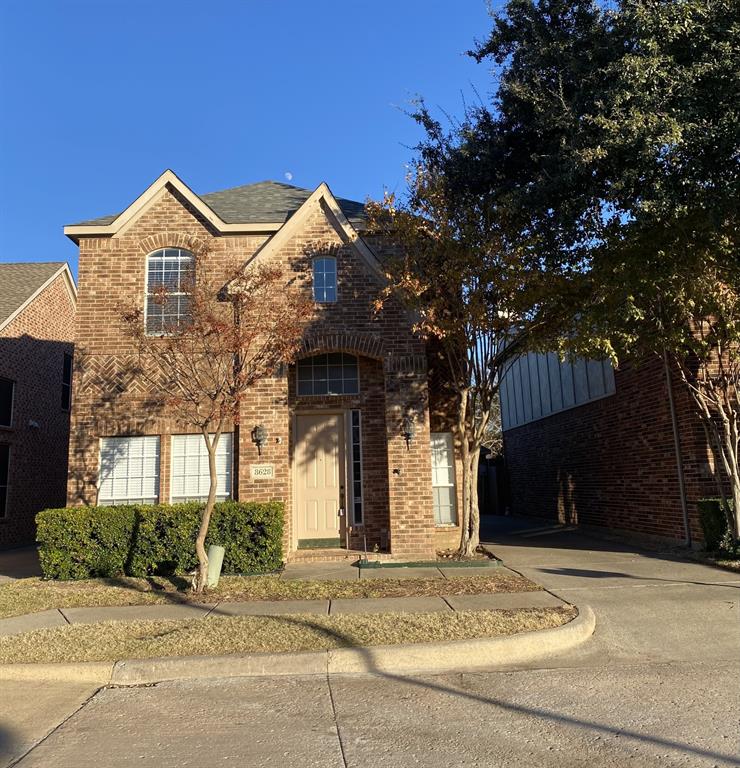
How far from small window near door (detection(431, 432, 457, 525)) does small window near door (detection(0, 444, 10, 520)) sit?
10753 mm

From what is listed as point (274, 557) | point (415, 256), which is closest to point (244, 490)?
point (274, 557)

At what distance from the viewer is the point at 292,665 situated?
5258 millimetres

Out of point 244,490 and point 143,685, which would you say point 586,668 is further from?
point 244,490

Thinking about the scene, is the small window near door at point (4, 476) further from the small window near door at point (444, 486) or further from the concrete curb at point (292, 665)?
the concrete curb at point (292, 665)

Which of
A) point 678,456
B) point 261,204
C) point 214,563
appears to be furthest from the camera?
point 261,204

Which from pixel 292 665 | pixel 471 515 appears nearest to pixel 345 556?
pixel 471 515

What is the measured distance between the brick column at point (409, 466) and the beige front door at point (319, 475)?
122 cm

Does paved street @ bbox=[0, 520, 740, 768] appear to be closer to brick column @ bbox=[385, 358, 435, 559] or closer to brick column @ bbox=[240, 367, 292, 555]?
brick column @ bbox=[385, 358, 435, 559]

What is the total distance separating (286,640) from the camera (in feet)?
18.7

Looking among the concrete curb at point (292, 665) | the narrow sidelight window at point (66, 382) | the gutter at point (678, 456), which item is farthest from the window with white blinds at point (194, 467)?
the narrow sidelight window at point (66, 382)

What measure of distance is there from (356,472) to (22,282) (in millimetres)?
11951

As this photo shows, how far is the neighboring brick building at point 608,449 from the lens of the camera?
34.9 feet

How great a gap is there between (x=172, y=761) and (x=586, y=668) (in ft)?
11.2

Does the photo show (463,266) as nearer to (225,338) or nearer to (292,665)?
(225,338)
